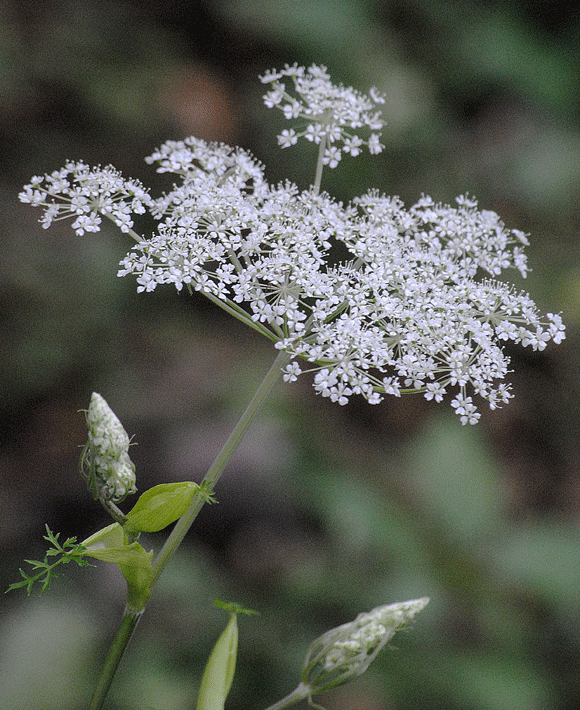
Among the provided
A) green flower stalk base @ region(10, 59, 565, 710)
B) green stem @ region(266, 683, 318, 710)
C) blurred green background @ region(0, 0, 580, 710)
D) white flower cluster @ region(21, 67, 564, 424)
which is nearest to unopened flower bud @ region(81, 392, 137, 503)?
green flower stalk base @ region(10, 59, 565, 710)

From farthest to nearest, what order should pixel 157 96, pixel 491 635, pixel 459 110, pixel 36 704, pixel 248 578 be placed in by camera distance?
pixel 459 110 → pixel 157 96 → pixel 248 578 → pixel 491 635 → pixel 36 704

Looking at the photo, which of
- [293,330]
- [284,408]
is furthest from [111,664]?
[284,408]

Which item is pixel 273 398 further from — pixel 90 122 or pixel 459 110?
pixel 459 110

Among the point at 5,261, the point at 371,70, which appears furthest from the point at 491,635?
the point at 371,70

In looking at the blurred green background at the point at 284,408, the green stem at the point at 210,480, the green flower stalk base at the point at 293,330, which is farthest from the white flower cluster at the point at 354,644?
the blurred green background at the point at 284,408

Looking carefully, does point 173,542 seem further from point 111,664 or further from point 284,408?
point 284,408
